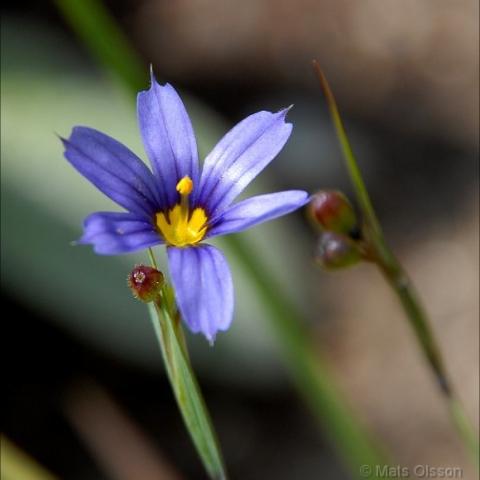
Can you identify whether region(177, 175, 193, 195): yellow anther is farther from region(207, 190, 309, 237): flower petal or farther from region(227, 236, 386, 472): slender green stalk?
region(227, 236, 386, 472): slender green stalk

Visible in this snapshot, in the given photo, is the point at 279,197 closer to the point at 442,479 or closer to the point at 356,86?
the point at 442,479

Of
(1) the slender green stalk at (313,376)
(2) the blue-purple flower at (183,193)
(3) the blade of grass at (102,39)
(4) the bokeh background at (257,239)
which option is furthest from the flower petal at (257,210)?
(4) the bokeh background at (257,239)

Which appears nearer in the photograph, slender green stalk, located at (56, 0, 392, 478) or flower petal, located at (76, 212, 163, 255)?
flower petal, located at (76, 212, 163, 255)

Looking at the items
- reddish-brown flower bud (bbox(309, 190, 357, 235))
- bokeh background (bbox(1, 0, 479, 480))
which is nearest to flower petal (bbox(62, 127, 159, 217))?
reddish-brown flower bud (bbox(309, 190, 357, 235))

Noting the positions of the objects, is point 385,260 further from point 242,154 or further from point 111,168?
point 111,168

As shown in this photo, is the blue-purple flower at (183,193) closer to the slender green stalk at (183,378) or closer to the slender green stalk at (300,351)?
the slender green stalk at (183,378)

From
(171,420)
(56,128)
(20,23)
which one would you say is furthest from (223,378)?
(20,23)

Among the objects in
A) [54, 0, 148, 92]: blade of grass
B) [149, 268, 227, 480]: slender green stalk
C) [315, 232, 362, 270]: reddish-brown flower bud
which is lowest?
[149, 268, 227, 480]: slender green stalk
